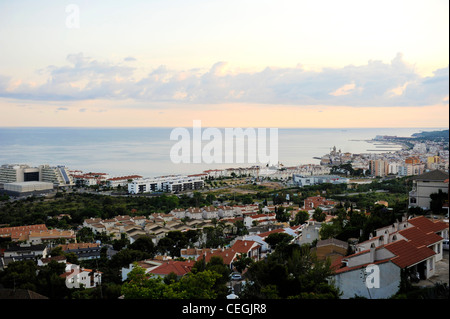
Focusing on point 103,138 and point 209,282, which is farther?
point 103,138

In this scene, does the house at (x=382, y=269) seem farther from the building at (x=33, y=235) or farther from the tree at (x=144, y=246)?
the building at (x=33, y=235)

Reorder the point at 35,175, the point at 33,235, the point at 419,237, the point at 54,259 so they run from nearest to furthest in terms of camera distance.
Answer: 1. the point at 419,237
2. the point at 54,259
3. the point at 33,235
4. the point at 35,175

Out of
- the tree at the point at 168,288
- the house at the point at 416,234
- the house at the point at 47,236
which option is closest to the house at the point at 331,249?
the house at the point at 416,234

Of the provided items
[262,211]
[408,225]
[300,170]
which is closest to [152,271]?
[408,225]

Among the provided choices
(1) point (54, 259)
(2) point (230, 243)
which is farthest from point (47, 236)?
(2) point (230, 243)

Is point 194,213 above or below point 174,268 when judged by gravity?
below

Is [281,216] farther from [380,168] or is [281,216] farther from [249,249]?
[380,168]

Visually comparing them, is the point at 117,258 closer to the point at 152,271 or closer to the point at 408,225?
the point at 152,271
